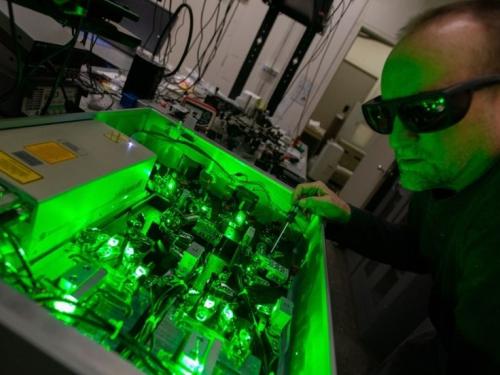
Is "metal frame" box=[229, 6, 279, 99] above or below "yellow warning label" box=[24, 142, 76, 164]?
above

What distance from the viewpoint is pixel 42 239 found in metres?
0.63

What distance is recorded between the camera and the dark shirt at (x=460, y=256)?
26.4 inches

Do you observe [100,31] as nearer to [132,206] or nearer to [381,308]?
[132,206]

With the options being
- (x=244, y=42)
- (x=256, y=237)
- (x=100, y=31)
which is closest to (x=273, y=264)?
(x=256, y=237)

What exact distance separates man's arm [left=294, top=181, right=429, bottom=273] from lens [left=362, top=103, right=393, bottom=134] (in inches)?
12.4

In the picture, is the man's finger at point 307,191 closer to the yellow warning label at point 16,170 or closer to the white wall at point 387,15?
the yellow warning label at point 16,170

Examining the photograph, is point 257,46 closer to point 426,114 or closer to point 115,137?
point 115,137

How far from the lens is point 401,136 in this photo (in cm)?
87

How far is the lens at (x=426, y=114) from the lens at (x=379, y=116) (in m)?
0.08

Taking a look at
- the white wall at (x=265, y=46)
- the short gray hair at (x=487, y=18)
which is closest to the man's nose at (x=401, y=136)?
the short gray hair at (x=487, y=18)

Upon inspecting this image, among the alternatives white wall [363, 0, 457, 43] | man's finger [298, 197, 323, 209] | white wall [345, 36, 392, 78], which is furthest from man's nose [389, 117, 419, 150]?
white wall [345, 36, 392, 78]

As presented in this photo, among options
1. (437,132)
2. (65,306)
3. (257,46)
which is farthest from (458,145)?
(257,46)

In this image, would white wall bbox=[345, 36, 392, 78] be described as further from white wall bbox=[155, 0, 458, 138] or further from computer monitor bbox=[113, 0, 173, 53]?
computer monitor bbox=[113, 0, 173, 53]

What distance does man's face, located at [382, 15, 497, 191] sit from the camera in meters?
0.70
